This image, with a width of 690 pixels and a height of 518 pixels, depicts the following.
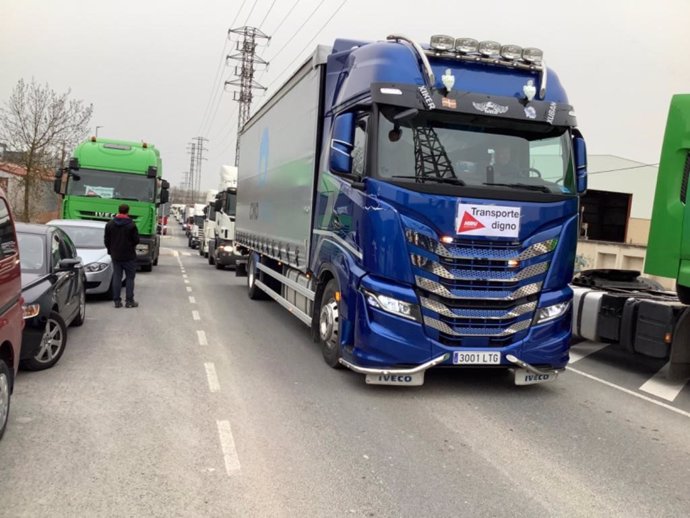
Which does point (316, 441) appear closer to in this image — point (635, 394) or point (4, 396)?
point (4, 396)

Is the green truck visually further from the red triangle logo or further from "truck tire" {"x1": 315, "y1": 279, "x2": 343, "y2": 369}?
the red triangle logo

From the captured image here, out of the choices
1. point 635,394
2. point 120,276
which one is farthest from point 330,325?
point 120,276

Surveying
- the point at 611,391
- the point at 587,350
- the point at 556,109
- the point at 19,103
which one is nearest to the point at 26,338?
the point at 556,109

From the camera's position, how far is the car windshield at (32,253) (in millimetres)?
7336

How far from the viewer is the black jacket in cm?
1084

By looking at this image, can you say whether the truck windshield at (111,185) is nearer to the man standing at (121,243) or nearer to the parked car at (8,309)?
the man standing at (121,243)

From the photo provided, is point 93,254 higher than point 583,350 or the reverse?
higher

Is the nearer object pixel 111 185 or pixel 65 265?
pixel 65 265

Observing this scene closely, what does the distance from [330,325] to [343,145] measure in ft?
6.53

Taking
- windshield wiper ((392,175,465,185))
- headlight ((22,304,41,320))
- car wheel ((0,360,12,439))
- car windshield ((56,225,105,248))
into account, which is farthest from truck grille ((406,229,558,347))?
car windshield ((56,225,105,248))

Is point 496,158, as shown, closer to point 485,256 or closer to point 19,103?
point 485,256

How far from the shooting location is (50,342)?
6555 mm

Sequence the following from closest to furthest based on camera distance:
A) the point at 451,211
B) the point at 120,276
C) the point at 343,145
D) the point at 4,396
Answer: the point at 4,396 → the point at 451,211 → the point at 343,145 → the point at 120,276

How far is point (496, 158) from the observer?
6.09 m
